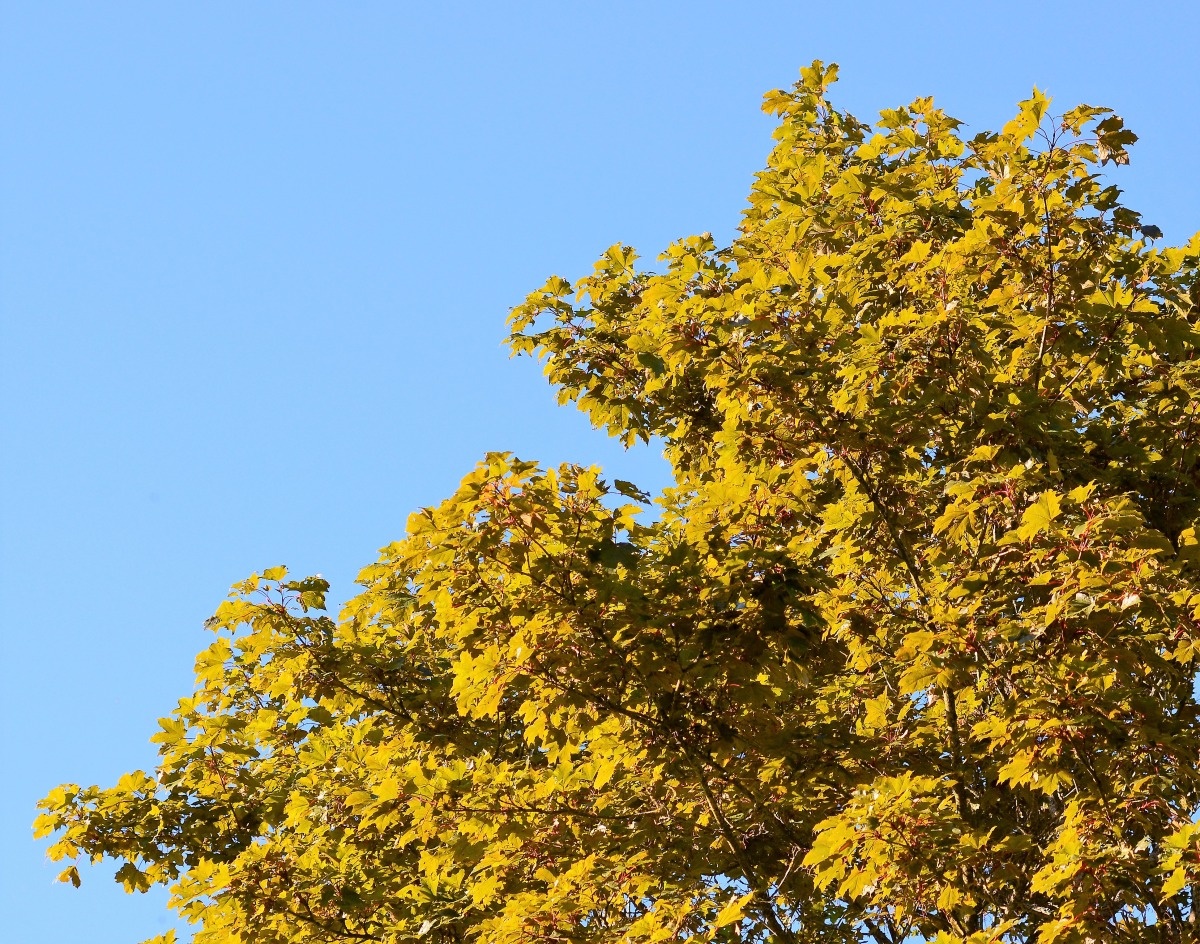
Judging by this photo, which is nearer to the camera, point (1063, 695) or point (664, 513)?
point (1063, 695)

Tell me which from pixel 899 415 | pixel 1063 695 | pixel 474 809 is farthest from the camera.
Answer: pixel 899 415

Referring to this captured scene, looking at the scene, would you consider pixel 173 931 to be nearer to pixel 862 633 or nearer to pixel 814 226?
pixel 862 633

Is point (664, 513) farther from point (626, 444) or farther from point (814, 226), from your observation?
point (814, 226)

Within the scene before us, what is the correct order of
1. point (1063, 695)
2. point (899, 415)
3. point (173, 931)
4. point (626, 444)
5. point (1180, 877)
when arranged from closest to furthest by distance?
1. point (1180, 877)
2. point (1063, 695)
3. point (899, 415)
4. point (173, 931)
5. point (626, 444)

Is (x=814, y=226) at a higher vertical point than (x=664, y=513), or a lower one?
higher

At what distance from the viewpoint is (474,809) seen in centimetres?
795

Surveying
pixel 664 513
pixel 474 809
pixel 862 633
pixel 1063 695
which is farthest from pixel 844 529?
pixel 474 809

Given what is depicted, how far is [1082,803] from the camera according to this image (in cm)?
749

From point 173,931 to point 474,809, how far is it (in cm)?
315

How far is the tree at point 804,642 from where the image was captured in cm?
714

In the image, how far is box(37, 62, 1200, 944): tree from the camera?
23.4 feet

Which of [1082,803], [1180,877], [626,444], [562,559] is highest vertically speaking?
[626,444]

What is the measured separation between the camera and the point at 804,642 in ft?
25.2

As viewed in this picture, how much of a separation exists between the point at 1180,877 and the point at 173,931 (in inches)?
280
